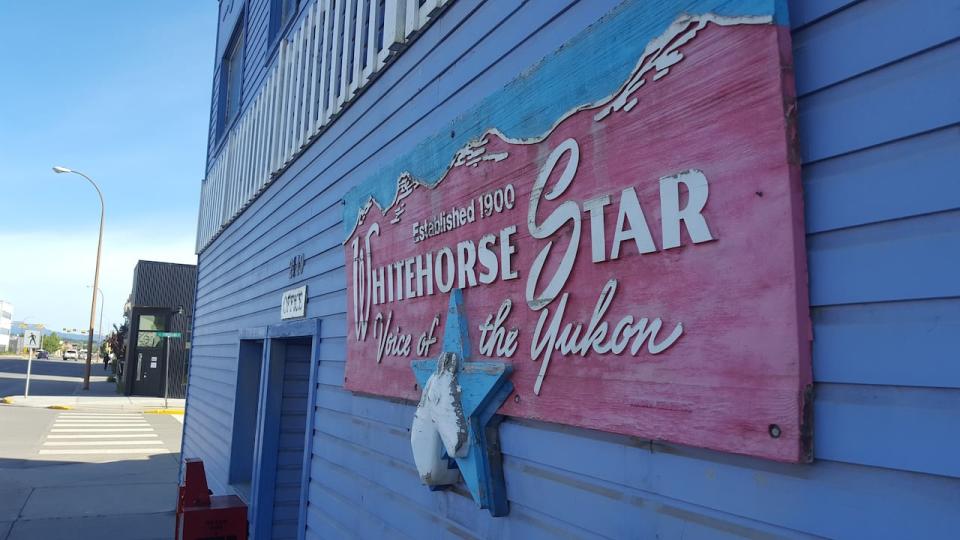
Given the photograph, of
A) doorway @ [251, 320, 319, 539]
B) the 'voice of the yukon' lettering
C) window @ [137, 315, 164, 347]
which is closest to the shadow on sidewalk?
doorway @ [251, 320, 319, 539]

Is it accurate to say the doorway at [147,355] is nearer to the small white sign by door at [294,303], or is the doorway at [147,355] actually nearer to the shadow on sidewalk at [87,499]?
the shadow on sidewalk at [87,499]

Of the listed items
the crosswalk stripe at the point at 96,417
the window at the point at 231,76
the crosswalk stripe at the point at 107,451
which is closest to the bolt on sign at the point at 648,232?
the window at the point at 231,76

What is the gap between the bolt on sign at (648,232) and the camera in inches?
59.1

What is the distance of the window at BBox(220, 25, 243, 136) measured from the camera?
1047cm

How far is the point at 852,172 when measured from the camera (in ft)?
4.78

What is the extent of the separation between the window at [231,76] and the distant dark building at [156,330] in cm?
2041

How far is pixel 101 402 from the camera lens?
25.2 m

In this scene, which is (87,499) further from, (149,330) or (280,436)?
(149,330)

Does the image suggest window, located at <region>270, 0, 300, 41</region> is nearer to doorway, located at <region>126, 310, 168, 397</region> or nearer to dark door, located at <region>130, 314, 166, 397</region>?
doorway, located at <region>126, 310, 168, 397</region>

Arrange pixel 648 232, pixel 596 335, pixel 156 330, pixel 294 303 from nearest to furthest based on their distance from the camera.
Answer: pixel 648 232
pixel 596 335
pixel 294 303
pixel 156 330

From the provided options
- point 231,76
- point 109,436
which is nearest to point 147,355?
point 109,436

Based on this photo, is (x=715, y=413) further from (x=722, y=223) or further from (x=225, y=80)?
(x=225, y=80)

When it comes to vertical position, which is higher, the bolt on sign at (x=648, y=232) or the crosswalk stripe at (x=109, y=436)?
the bolt on sign at (x=648, y=232)

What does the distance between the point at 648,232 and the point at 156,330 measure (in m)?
32.1
